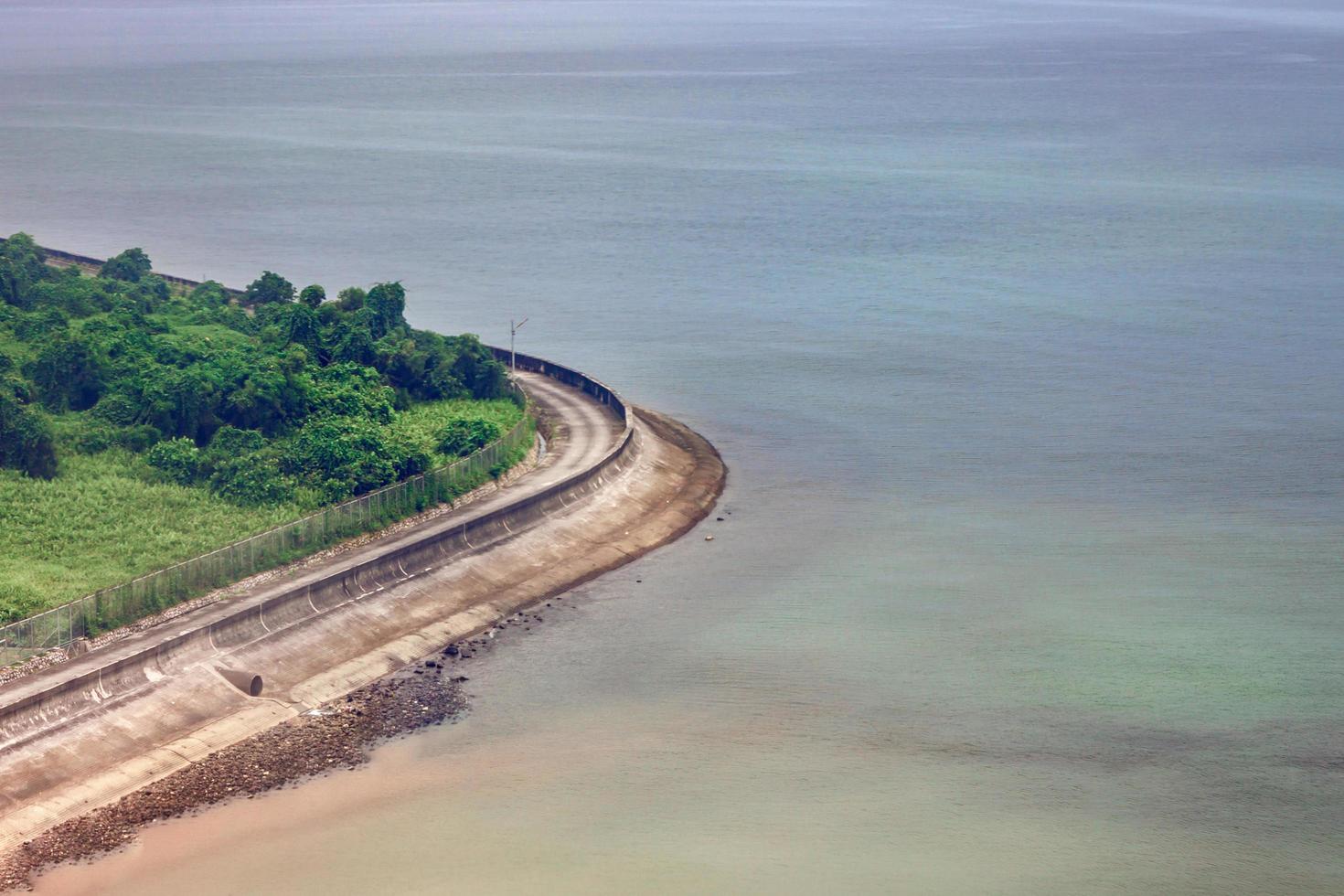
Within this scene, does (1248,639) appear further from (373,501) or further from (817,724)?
(373,501)

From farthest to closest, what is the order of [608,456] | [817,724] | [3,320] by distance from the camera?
[3,320] → [608,456] → [817,724]

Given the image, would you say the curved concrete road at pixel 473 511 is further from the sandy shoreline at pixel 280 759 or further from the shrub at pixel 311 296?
the shrub at pixel 311 296

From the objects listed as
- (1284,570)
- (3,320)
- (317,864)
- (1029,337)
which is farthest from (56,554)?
(1029,337)

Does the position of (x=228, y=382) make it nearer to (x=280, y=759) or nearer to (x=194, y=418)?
(x=194, y=418)

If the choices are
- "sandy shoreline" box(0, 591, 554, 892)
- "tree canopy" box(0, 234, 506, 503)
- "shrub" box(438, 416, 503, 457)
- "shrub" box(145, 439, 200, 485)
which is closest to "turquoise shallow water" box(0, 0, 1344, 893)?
"sandy shoreline" box(0, 591, 554, 892)

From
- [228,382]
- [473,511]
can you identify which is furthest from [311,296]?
[473,511]

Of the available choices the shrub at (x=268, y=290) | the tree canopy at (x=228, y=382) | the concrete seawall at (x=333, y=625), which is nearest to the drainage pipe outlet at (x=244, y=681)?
the concrete seawall at (x=333, y=625)
